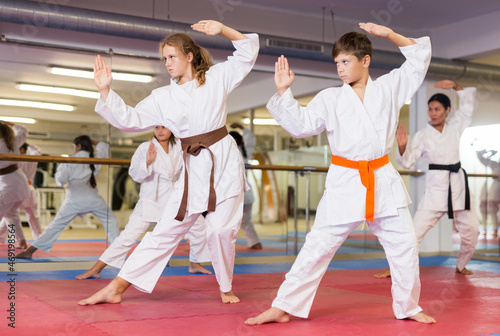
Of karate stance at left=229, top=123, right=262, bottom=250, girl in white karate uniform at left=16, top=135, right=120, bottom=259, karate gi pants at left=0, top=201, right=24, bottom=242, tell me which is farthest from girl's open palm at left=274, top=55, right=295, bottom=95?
karate stance at left=229, top=123, right=262, bottom=250

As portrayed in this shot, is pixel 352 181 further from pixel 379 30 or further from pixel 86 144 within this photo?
pixel 86 144

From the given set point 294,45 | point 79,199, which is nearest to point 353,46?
point 79,199

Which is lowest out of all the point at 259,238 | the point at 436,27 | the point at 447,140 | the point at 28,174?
the point at 259,238

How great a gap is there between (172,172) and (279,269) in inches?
58.6

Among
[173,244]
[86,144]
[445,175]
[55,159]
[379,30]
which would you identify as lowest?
[173,244]

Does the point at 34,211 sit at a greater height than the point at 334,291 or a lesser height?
greater

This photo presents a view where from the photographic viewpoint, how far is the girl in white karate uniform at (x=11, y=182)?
17.8ft

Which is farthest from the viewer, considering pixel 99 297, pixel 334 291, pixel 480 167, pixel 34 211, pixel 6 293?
pixel 480 167

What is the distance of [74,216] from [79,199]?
167mm

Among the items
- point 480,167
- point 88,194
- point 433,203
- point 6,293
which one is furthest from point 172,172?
point 480,167

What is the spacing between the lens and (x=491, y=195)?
24.5 ft

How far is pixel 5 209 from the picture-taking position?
5488 millimetres

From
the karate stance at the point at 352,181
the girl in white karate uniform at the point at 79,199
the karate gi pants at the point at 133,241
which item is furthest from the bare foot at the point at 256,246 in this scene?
the karate stance at the point at 352,181

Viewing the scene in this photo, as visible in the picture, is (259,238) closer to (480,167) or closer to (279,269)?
(279,269)
